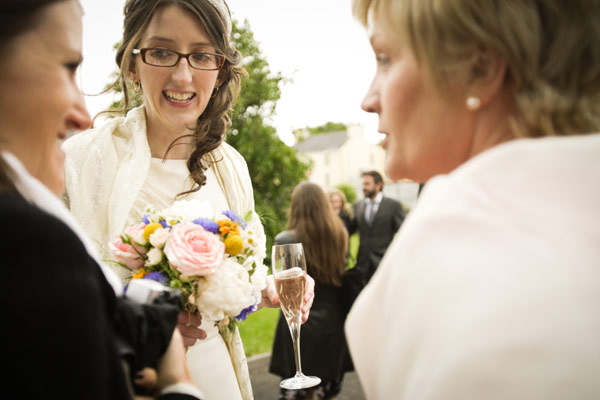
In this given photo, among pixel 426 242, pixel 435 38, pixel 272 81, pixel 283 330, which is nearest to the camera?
pixel 426 242

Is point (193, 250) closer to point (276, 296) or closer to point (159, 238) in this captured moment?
point (159, 238)

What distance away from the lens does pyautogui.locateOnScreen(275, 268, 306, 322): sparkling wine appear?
2158 mm

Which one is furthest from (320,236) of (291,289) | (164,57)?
(164,57)

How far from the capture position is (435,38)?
1.19 metres

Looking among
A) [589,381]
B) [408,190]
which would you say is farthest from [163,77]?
[408,190]

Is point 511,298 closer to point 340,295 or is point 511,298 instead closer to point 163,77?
point 163,77

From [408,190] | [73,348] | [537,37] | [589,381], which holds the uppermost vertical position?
[537,37]

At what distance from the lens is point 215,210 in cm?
258

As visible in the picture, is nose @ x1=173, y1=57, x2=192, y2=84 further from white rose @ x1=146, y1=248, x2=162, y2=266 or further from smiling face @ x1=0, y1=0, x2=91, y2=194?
smiling face @ x1=0, y1=0, x2=91, y2=194

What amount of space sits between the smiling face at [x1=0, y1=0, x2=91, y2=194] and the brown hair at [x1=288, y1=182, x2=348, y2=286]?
4970 millimetres

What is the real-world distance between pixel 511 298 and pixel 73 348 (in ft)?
2.60

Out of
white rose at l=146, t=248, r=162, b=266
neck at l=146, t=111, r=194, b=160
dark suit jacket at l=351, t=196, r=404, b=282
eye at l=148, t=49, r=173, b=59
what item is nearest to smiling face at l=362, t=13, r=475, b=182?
white rose at l=146, t=248, r=162, b=266

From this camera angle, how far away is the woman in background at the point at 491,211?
850mm

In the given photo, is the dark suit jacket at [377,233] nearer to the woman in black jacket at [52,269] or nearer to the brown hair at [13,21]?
the woman in black jacket at [52,269]
